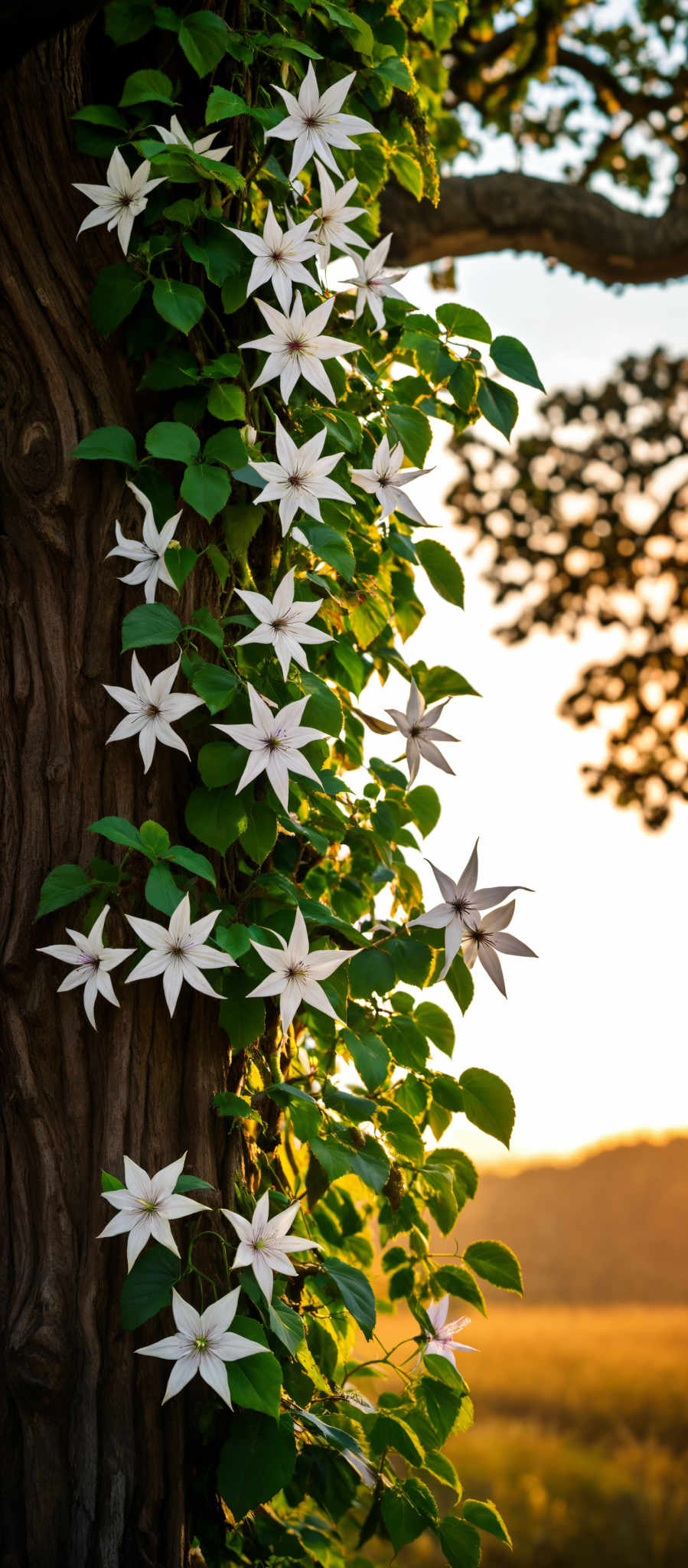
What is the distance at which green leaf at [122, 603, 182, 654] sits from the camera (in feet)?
3.70

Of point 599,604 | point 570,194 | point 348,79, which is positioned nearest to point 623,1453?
point 599,604

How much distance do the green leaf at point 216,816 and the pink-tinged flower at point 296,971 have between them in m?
0.12

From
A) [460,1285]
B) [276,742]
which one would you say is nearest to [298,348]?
[276,742]

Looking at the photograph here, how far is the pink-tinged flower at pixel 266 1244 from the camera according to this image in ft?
3.58

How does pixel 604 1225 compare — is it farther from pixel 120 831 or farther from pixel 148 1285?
pixel 120 831

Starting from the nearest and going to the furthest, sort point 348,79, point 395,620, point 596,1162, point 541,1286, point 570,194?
1. point 348,79
2. point 395,620
3. point 570,194
4. point 541,1286
5. point 596,1162

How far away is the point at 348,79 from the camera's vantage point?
1171 mm

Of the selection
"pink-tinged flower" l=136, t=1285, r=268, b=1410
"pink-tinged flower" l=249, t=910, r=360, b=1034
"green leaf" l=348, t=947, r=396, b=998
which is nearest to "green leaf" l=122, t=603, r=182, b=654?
"pink-tinged flower" l=249, t=910, r=360, b=1034

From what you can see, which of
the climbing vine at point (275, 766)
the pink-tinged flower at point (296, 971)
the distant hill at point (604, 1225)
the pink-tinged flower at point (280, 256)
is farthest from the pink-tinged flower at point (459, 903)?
the distant hill at point (604, 1225)

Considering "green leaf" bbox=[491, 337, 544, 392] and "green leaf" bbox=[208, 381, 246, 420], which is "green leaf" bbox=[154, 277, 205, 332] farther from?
"green leaf" bbox=[491, 337, 544, 392]

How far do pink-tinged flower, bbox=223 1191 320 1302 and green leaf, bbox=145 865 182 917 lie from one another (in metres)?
0.31

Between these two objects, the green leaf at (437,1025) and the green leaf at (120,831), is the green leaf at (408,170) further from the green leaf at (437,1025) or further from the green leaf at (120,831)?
the green leaf at (437,1025)

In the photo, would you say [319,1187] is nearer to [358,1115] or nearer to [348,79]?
[358,1115]

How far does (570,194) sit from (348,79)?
2.30 meters
